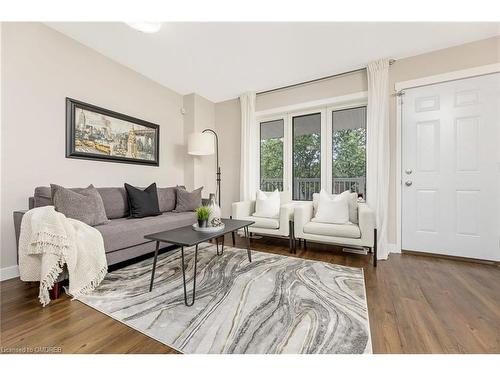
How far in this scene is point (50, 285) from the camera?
1580 millimetres

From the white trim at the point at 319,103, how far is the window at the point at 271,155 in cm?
22

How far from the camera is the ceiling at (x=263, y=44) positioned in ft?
7.52

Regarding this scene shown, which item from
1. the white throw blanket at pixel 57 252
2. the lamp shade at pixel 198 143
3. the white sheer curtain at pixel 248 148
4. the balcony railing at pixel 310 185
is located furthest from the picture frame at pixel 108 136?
the balcony railing at pixel 310 185

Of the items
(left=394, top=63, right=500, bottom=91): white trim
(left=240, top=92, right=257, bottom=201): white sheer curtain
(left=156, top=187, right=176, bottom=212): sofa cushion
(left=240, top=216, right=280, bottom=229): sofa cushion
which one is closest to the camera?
(left=394, top=63, right=500, bottom=91): white trim

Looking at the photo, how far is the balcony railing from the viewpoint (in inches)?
133

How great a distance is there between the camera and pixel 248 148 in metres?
3.94

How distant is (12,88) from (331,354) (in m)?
3.33

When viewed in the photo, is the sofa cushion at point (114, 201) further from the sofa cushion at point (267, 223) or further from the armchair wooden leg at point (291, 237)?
the armchair wooden leg at point (291, 237)

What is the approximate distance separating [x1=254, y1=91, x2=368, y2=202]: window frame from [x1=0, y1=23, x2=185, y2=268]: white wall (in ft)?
7.33

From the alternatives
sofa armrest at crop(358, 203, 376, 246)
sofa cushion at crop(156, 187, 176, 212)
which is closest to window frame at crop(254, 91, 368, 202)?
sofa armrest at crop(358, 203, 376, 246)

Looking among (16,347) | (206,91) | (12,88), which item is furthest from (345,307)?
(206,91)

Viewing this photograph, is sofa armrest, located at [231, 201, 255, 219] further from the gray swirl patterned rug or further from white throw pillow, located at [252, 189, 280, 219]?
the gray swirl patterned rug
